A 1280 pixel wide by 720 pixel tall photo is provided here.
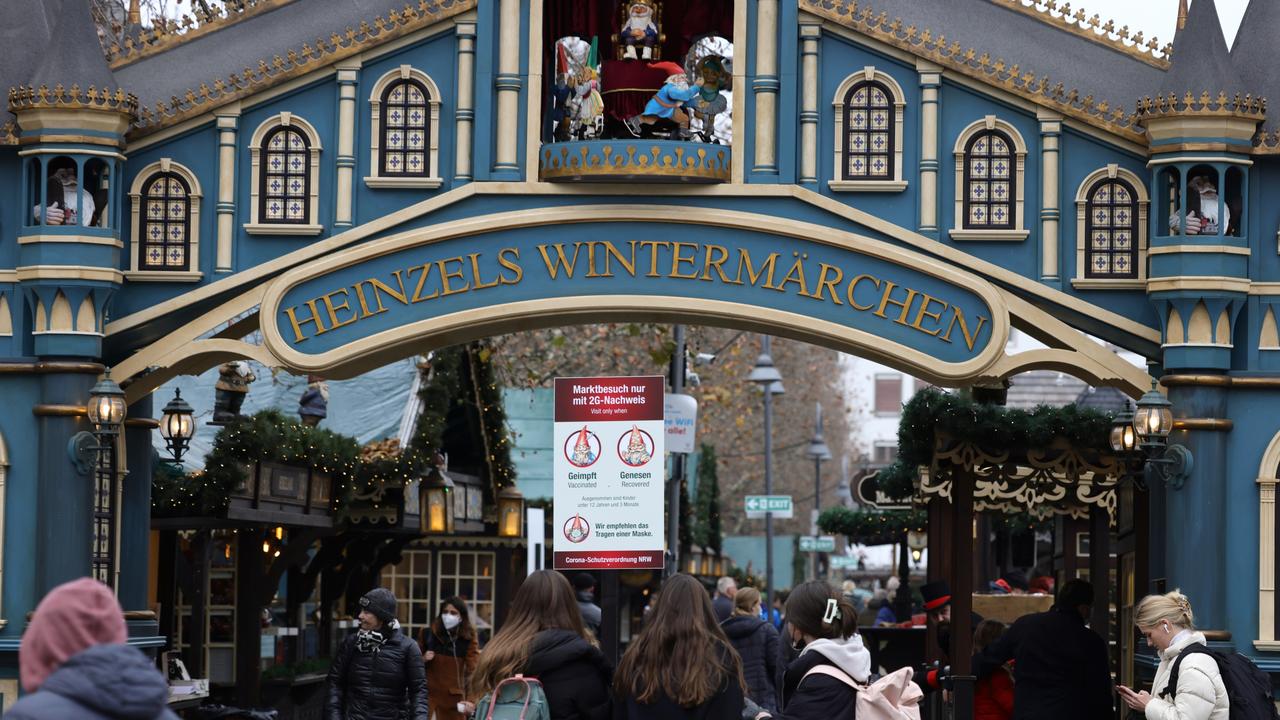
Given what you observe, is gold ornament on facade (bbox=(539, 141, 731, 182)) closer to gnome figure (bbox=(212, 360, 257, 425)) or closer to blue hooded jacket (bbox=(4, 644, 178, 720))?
gnome figure (bbox=(212, 360, 257, 425))

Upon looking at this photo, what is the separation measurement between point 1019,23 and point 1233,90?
201 cm

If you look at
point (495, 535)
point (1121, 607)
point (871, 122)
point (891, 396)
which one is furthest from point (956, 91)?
point (891, 396)

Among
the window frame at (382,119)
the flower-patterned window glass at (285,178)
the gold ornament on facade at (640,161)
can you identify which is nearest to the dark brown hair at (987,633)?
the gold ornament on facade at (640,161)

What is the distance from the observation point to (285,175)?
16484mm

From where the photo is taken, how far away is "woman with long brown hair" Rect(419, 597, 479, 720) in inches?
739

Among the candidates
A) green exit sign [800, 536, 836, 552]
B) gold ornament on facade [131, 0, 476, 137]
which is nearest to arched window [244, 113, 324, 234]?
gold ornament on facade [131, 0, 476, 137]

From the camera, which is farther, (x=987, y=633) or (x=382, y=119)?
(x=987, y=633)

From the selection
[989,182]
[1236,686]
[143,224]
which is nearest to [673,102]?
[989,182]

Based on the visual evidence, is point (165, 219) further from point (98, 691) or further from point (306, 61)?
point (98, 691)

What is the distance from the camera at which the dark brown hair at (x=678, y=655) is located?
1000 centimetres

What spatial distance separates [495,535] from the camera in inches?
1160

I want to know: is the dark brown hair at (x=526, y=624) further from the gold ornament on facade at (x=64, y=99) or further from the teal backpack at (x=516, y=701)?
the gold ornament on facade at (x=64, y=99)

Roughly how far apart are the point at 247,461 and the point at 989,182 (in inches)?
313

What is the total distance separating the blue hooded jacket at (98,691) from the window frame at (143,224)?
34.3 feet
